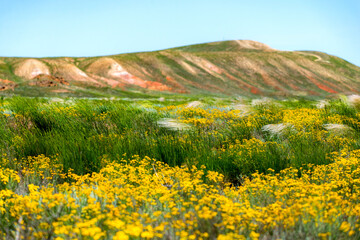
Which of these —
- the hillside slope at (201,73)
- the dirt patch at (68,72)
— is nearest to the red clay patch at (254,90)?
the hillside slope at (201,73)

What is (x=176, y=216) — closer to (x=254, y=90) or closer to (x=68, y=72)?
(x=68, y=72)

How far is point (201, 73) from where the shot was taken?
198ft

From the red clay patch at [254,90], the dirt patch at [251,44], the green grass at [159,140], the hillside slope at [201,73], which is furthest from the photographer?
the dirt patch at [251,44]

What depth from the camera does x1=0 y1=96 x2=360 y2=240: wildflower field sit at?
241cm

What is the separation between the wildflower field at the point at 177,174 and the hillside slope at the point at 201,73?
40935 millimetres

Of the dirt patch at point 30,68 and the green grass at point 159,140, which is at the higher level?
the dirt patch at point 30,68

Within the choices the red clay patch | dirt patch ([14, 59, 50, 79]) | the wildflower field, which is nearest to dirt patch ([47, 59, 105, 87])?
dirt patch ([14, 59, 50, 79])

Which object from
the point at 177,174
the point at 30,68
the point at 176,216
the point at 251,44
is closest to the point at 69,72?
the point at 30,68

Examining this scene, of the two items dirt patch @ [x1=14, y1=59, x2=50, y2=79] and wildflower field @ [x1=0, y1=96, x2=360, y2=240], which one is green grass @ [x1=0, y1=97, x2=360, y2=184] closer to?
wildflower field @ [x1=0, y1=96, x2=360, y2=240]

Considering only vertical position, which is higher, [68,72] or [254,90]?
[68,72]

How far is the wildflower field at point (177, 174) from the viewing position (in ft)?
7.91

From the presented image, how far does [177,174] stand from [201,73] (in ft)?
188

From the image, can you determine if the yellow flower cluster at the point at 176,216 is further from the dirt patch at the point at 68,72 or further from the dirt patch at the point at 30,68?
the dirt patch at the point at 30,68

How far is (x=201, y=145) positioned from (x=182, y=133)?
78 cm
